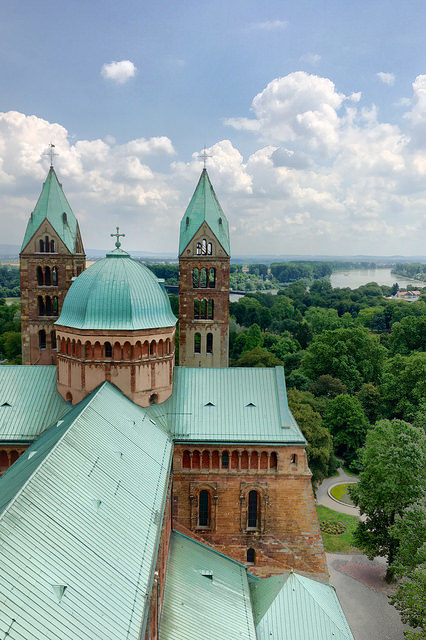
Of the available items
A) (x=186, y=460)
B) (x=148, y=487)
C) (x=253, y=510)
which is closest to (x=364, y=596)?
(x=253, y=510)

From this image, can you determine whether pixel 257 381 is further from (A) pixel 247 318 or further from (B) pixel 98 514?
(A) pixel 247 318

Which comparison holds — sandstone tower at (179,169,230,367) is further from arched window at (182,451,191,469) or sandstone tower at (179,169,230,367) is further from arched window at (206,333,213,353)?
arched window at (182,451,191,469)

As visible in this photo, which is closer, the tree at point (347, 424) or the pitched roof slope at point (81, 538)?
the pitched roof slope at point (81, 538)

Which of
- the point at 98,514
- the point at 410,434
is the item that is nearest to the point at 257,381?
the point at 410,434

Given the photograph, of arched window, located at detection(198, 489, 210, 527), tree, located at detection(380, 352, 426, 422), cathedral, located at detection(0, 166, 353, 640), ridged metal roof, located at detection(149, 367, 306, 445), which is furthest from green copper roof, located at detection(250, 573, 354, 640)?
tree, located at detection(380, 352, 426, 422)

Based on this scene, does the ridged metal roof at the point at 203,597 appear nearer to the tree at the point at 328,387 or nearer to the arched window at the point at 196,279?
the arched window at the point at 196,279

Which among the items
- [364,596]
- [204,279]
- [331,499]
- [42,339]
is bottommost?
[331,499]

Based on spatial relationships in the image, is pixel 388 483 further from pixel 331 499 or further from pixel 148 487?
pixel 148 487

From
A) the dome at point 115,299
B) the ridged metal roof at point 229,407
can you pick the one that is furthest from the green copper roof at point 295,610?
the dome at point 115,299
